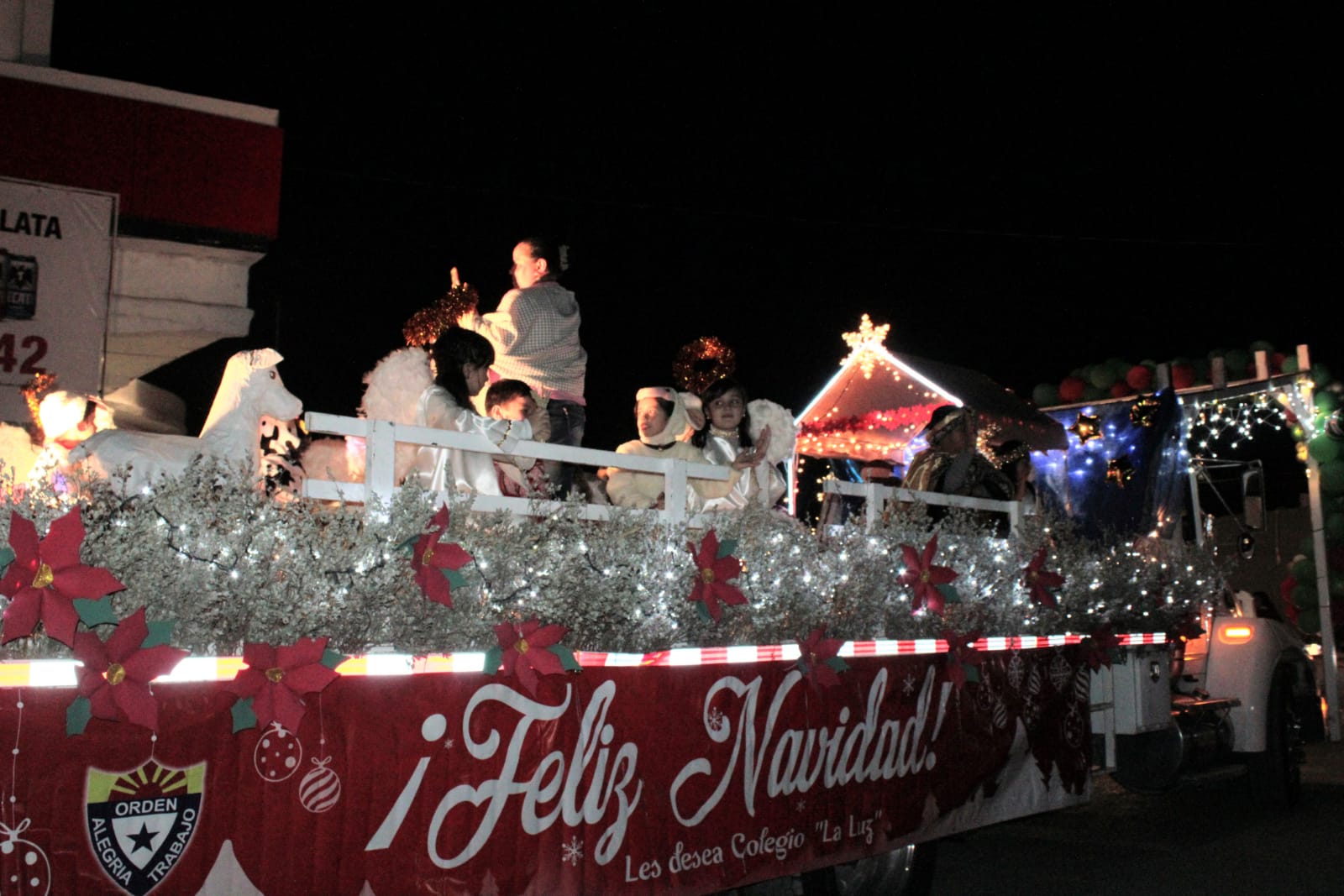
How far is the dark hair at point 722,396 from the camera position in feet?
23.1

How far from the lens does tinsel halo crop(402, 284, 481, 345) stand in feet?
22.5

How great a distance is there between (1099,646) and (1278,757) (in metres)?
2.92

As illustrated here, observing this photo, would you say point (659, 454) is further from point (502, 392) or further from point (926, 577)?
point (926, 577)

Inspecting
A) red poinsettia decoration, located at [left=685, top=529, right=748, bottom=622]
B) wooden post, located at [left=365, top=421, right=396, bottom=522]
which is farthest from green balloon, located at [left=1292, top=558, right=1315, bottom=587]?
wooden post, located at [left=365, top=421, right=396, bottom=522]

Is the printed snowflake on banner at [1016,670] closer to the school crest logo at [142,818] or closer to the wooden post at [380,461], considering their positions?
the wooden post at [380,461]

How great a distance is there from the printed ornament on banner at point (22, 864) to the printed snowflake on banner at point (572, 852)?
1.79 metres

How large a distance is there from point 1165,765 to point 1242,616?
80.7 inches

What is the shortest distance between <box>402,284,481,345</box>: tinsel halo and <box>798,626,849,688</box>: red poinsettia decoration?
273cm

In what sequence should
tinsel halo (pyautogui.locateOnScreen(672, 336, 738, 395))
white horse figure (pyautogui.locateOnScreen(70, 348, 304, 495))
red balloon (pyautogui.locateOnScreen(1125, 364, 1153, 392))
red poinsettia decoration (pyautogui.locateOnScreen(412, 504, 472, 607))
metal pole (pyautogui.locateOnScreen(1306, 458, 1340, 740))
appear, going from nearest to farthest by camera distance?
red poinsettia decoration (pyautogui.locateOnScreen(412, 504, 472, 607))
white horse figure (pyautogui.locateOnScreen(70, 348, 304, 495))
tinsel halo (pyautogui.locateOnScreen(672, 336, 738, 395))
metal pole (pyautogui.locateOnScreen(1306, 458, 1340, 740))
red balloon (pyautogui.locateOnScreen(1125, 364, 1153, 392))

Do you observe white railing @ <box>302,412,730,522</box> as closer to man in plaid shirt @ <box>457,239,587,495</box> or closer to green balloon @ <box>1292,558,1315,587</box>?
man in plaid shirt @ <box>457,239,587,495</box>

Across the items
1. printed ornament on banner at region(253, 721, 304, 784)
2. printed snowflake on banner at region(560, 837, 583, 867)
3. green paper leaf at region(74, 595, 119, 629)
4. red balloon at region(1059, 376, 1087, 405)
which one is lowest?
printed snowflake on banner at region(560, 837, 583, 867)

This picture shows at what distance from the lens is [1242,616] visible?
9.81 m

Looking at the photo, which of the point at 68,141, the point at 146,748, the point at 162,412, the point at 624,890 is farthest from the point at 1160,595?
the point at 162,412

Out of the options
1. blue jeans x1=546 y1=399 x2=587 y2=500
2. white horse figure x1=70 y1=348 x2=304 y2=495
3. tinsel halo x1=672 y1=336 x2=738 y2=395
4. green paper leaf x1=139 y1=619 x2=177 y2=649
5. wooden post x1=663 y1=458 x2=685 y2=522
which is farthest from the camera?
tinsel halo x1=672 y1=336 x2=738 y2=395
